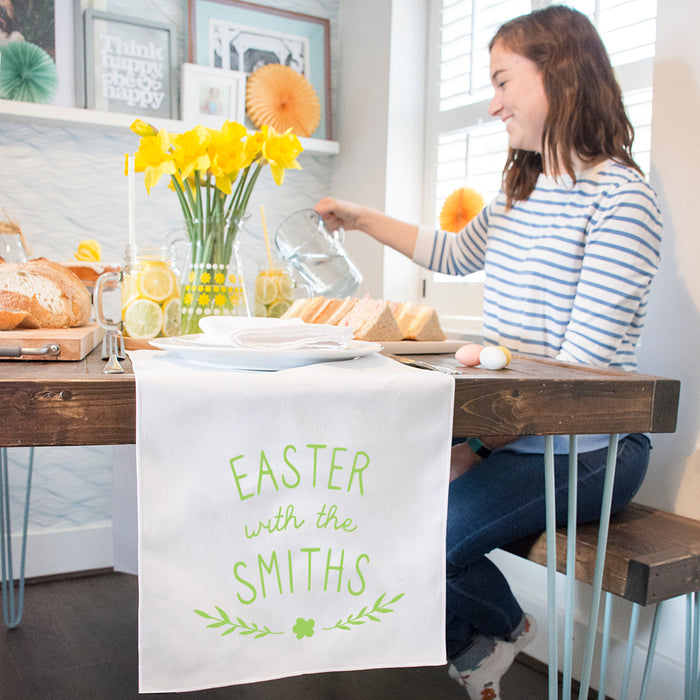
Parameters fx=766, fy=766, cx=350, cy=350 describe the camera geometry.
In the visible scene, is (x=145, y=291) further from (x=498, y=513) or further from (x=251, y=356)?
(x=498, y=513)

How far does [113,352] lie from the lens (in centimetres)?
86

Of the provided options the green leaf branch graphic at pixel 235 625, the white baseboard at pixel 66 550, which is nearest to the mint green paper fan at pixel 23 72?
the white baseboard at pixel 66 550

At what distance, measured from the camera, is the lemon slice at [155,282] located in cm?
119

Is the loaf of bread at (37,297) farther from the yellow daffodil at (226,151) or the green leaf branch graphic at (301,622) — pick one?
the green leaf branch graphic at (301,622)

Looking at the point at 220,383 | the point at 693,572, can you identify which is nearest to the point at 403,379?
the point at 220,383

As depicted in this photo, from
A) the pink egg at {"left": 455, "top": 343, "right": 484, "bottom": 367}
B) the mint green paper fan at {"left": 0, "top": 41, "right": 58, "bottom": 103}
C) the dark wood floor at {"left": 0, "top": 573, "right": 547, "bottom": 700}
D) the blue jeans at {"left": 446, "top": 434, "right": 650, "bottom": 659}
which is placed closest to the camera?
the pink egg at {"left": 455, "top": 343, "right": 484, "bottom": 367}

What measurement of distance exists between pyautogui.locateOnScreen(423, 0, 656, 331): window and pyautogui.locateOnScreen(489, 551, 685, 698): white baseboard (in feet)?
2.52

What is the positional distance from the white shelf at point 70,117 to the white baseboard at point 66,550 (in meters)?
1.27

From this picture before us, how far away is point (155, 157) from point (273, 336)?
0.49 m

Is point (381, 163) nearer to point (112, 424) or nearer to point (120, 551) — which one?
point (120, 551)

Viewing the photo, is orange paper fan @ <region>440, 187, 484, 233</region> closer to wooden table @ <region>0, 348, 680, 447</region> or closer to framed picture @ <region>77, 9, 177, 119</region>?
framed picture @ <region>77, 9, 177, 119</region>

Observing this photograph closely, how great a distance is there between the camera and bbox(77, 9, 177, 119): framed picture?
2385 millimetres

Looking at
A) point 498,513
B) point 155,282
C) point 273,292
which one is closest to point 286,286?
point 273,292

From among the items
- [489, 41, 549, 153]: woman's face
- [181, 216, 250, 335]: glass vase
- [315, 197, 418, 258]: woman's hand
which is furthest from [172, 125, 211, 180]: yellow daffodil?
[489, 41, 549, 153]: woman's face
